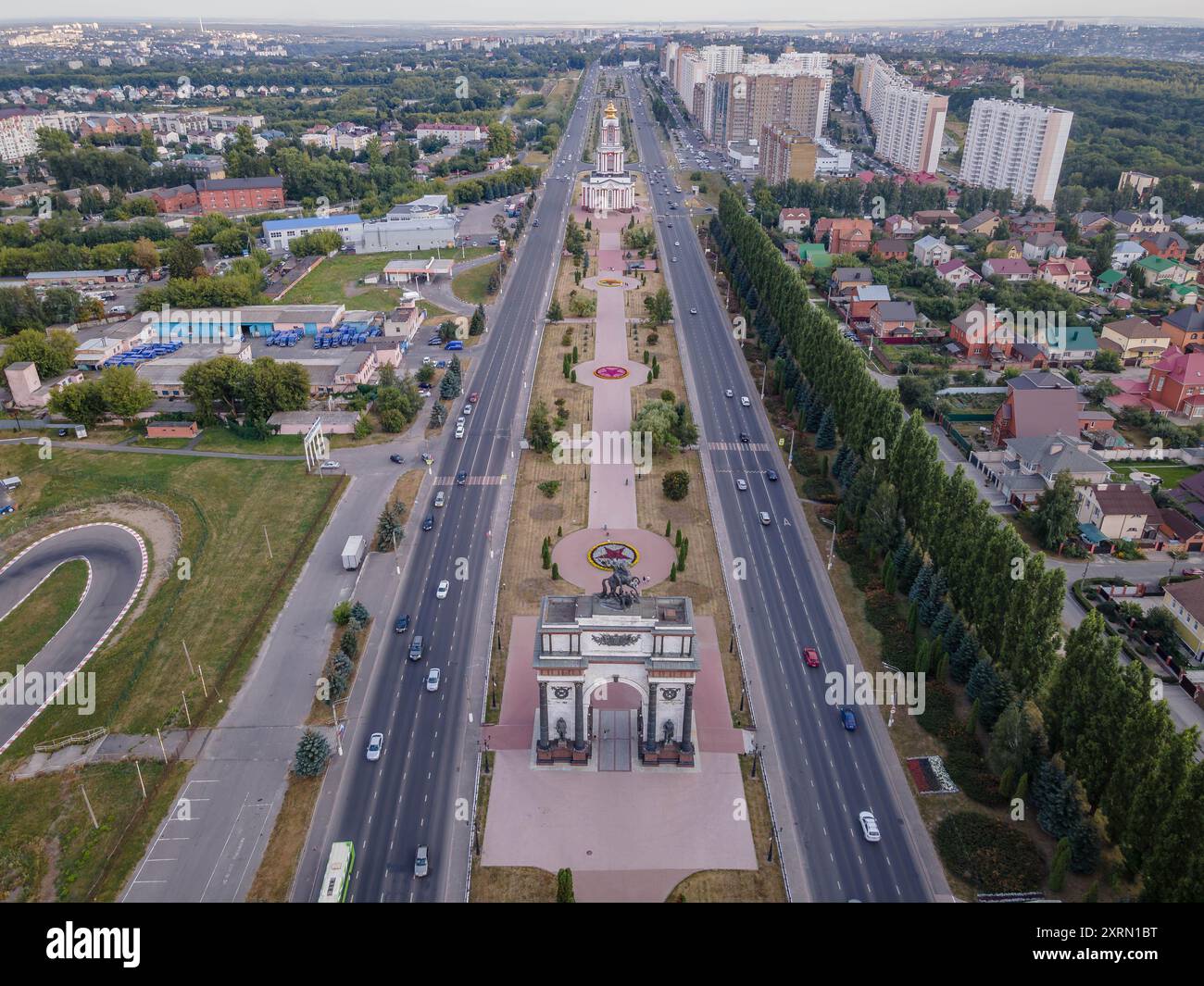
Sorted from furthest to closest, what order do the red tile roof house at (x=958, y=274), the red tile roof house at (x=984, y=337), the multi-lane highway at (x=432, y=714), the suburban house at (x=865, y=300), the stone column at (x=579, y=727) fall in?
the red tile roof house at (x=958, y=274), the suburban house at (x=865, y=300), the red tile roof house at (x=984, y=337), the stone column at (x=579, y=727), the multi-lane highway at (x=432, y=714)

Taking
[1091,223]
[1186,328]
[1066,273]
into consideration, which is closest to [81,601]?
[1186,328]

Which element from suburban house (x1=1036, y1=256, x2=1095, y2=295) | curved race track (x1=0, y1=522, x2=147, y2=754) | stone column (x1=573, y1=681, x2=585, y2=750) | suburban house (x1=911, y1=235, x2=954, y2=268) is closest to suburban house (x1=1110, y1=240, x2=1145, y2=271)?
suburban house (x1=1036, y1=256, x2=1095, y2=295)

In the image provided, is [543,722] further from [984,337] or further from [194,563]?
[984,337]

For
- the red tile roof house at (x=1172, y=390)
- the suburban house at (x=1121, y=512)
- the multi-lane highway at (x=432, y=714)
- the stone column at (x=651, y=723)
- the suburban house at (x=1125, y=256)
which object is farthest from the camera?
the suburban house at (x=1125, y=256)

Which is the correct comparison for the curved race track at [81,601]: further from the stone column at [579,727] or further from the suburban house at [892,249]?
the suburban house at [892,249]

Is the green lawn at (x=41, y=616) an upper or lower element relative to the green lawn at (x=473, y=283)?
lower

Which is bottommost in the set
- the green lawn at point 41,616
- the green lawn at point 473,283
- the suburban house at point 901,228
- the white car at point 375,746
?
the green lawn at point 41,616

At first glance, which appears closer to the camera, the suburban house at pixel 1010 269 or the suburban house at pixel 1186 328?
the suburban house at pixel 1186 328

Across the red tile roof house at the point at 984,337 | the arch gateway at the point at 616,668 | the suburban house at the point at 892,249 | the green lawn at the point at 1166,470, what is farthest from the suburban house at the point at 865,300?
the arch gateway at the point at 616,668
